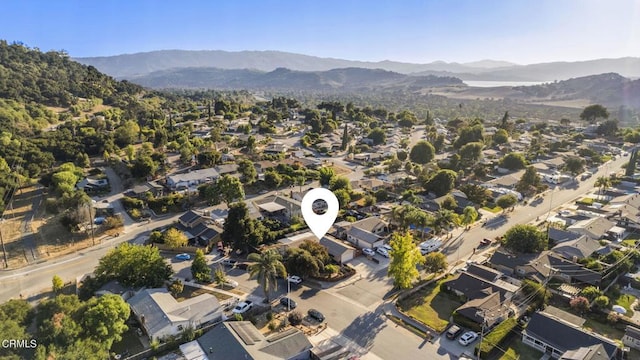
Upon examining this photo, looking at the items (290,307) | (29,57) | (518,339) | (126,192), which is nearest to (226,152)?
(126,192)

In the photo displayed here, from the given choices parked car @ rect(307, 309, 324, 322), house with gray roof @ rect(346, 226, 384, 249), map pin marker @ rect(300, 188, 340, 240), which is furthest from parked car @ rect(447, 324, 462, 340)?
house with gray roof @ rect(346, 226, 384, 249)

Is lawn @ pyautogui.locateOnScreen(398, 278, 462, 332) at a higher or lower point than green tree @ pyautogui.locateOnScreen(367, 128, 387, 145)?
lower

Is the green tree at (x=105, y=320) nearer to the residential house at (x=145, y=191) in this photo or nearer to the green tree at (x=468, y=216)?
the residential house at (x=145, y=191)

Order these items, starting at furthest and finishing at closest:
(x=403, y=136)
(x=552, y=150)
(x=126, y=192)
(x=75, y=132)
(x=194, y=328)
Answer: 1. (x=403, y=136)
2. (x=552, y=150)
3. (x=75, y=132)
4. (x=126, y=192)
5. (x=194, y=328)

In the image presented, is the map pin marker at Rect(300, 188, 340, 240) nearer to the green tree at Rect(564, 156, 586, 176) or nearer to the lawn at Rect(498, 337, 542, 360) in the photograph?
the lawn at Rect(498, 337, 542, 360)

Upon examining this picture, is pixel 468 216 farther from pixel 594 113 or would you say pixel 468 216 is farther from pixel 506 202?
pixel 594 113

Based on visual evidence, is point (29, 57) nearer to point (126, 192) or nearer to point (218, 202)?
point (126, 192)
